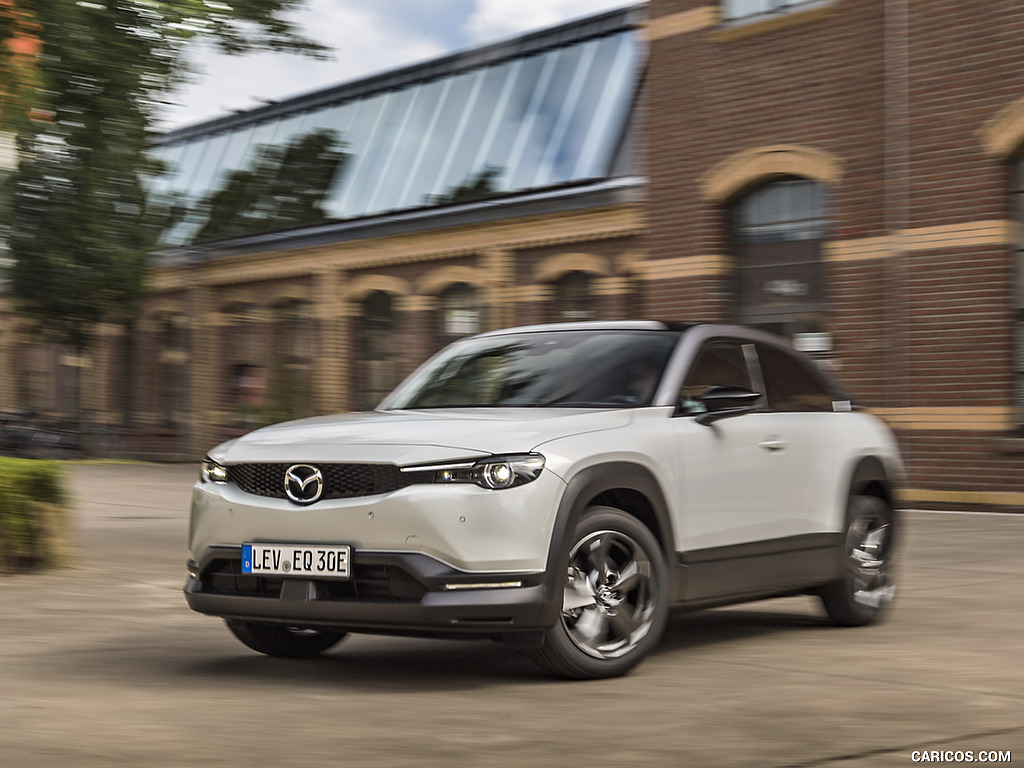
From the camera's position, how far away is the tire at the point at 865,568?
7723 millimetres

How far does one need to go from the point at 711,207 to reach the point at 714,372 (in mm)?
12159

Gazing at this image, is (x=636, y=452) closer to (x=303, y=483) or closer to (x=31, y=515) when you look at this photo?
(x=303, y=483)

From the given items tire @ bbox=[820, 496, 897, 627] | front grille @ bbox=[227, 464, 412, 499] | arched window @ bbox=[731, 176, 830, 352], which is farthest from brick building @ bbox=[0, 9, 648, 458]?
front grille @ bbox=[227, 464, 412, 499]

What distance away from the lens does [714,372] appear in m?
7.06

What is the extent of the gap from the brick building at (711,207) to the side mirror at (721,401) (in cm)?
951

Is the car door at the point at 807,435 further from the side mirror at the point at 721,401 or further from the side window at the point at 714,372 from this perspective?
the side mirror at the point at 721,401

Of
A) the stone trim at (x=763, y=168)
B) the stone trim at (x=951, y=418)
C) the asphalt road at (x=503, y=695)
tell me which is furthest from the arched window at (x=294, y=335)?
the asphalt road at (x=503, y=695)

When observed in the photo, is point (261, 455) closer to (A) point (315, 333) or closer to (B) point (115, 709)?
(B) point (115, 709)

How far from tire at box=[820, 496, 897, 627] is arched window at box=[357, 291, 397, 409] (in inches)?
748

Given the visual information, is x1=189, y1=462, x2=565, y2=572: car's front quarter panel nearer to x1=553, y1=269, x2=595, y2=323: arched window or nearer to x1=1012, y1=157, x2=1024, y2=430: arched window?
x1=1012, y1=157, x2=1024, y2=430: arched window

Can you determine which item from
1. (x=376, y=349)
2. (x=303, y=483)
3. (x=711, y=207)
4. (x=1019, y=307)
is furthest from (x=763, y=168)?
(x=303, y=483)

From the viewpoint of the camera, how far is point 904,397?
16.7 metres

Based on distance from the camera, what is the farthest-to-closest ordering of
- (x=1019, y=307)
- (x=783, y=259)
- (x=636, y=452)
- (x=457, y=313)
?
1. (x=457, y=313)
2. (x=783, y=259)
3. (x=1019, y=307)
4. (x=636, y=452)

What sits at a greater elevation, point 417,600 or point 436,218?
point 436,218
